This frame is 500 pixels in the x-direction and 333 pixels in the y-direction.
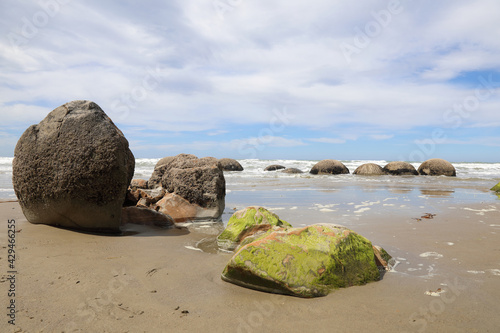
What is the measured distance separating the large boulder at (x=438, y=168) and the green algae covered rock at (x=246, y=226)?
66.8 ft

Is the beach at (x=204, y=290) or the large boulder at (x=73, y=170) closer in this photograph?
the beach at (x=204, y=290)

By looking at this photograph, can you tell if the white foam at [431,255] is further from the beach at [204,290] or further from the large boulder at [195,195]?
the large boulder at [195,195]

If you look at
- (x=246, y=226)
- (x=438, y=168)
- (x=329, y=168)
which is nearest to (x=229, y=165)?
(x=329, y=168)

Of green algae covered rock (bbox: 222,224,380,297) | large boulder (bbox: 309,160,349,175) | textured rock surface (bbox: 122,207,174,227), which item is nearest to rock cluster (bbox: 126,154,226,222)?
textured rock surface (bbox: 122,207,174,227)

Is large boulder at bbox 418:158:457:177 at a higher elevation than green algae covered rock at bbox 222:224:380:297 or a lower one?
higher

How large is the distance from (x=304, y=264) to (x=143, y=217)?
3565mm

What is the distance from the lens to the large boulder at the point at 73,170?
4.70 metres

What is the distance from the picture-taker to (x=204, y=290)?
9.44ft

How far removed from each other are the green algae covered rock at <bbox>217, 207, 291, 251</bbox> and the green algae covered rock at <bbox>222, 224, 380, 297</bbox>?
122 centimetres

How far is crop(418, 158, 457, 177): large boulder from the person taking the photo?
2131 centimetres

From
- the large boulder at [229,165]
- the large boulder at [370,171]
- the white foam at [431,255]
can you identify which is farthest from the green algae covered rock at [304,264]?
the large boulder at [229,165]

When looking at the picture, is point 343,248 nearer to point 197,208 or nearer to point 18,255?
point 18,255

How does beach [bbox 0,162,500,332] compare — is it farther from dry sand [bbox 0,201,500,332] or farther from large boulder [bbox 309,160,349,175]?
large boulder [bbox 309,160,349,175]

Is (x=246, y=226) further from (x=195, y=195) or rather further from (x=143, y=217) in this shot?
(x=195, y=195)
